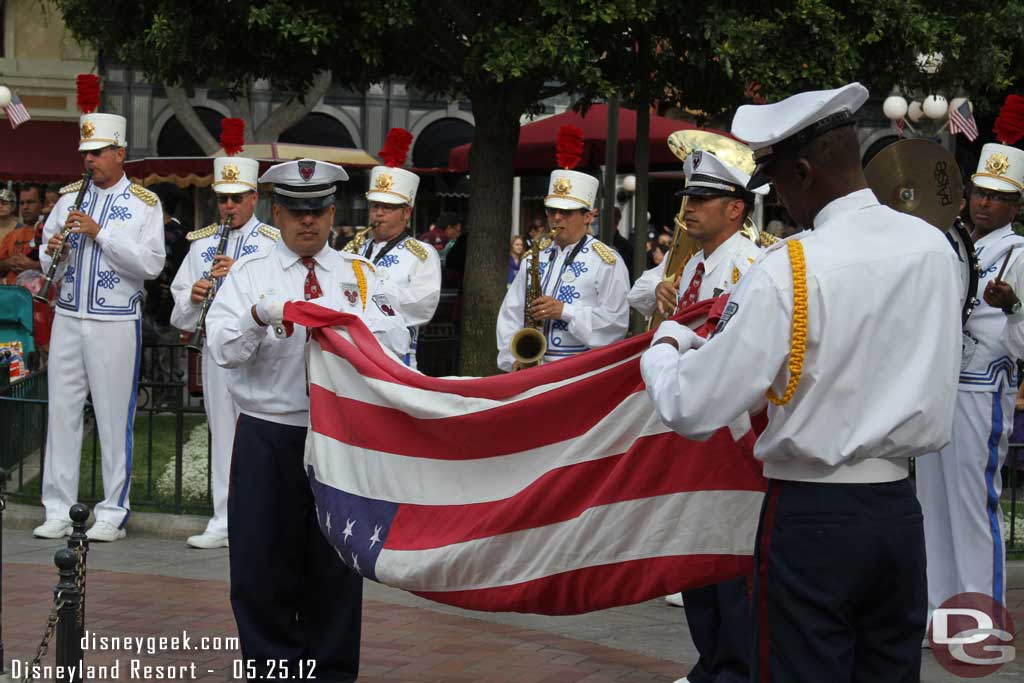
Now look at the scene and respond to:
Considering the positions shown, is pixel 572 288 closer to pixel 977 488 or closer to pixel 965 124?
pixel 977 488

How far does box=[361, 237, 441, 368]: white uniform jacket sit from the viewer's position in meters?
10.0

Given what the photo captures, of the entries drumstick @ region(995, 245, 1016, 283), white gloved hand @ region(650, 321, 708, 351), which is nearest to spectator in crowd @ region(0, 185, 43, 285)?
drumstick @ region(995, 245, 1016, 283)

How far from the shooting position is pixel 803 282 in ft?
11.9

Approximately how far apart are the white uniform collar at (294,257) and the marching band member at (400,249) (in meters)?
3.83

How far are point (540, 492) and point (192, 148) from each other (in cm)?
3014

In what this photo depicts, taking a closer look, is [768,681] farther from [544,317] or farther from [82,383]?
[82,383]

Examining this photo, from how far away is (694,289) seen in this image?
684cm

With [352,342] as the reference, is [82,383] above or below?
below

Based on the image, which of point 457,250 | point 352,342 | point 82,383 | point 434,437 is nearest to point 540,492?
point 434,437

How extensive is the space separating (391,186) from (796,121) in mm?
6745

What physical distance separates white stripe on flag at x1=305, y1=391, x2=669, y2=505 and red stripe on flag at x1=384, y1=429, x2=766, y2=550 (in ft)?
0.15

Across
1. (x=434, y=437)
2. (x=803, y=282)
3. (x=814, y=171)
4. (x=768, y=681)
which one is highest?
(x=814, y=171)

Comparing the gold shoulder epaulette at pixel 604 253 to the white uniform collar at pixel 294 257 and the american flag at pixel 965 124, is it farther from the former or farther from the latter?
the white uniform collar at pixel 294 257

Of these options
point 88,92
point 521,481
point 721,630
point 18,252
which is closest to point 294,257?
point 521,481
